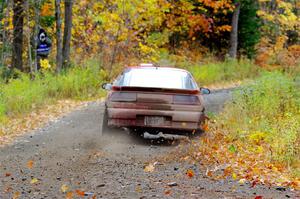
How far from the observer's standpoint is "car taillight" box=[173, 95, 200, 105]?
12.5 meters

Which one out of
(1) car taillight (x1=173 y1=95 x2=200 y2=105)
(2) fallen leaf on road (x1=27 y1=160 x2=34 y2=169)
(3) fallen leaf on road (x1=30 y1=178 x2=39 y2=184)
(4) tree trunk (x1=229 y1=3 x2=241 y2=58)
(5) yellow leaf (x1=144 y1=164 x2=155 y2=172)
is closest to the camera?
(3) fallen leaf on road (x1=30 y1=178 x2=39 y2=184)

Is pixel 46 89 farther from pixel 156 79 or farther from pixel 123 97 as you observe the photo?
pixel 123 97

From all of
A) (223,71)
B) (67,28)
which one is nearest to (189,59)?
(223,71)

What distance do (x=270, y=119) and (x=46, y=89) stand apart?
9.03 meters

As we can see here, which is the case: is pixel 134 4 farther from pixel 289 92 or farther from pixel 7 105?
pixel 289 92

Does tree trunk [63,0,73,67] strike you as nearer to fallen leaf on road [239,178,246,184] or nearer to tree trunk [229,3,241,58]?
tree trunk [229,3,241,58]

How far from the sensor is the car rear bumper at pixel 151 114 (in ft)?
40.5

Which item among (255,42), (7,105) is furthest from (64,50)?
(255,42)

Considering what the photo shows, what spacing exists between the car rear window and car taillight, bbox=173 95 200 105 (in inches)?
10.5

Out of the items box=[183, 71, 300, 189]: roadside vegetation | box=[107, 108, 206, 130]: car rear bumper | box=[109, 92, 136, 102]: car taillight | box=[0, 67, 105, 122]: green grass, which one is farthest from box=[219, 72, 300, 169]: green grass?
box=[0, 67, 105, 122]: green grass

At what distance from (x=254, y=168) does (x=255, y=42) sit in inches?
1044

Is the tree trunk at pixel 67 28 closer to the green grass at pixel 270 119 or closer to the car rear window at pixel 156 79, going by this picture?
the green grass at pixel 270 119

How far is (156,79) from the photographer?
1301 centimetres

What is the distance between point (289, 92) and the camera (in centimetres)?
1538
